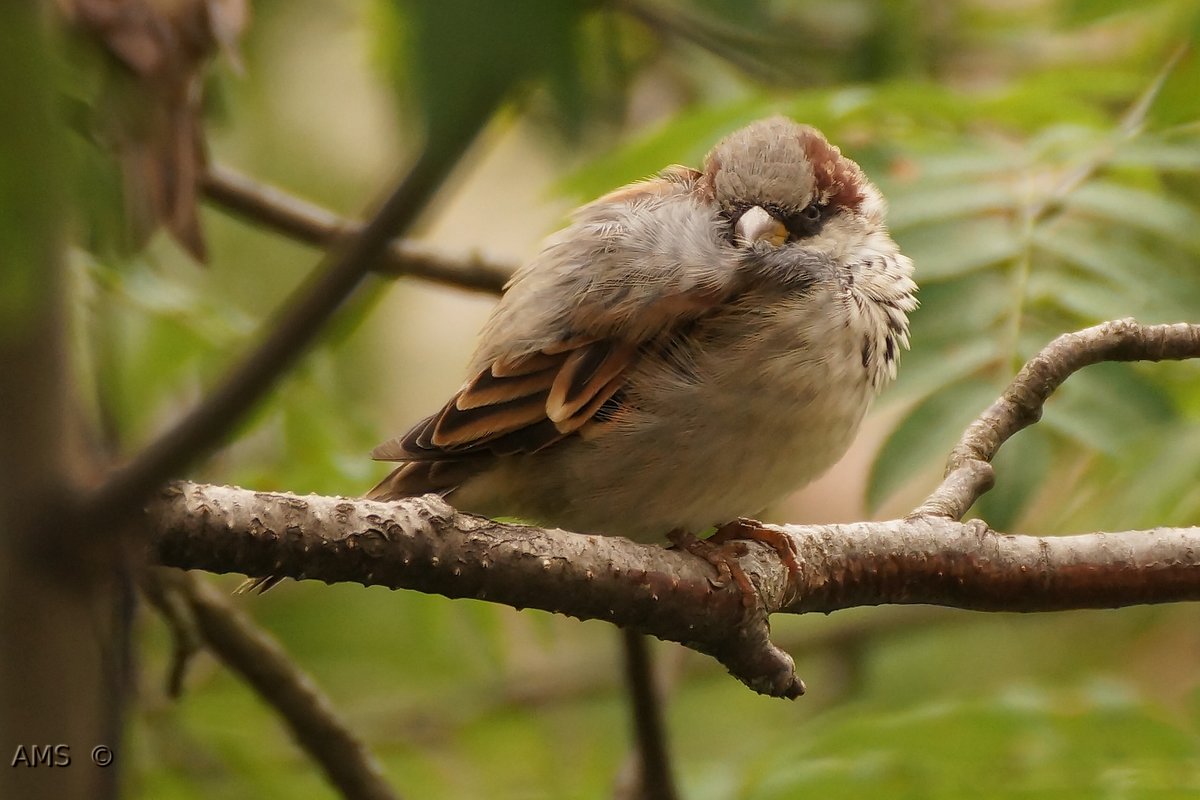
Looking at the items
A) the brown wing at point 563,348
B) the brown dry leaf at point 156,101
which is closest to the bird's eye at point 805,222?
the brown wing at point 563,348

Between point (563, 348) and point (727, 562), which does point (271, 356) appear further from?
point (563, 348)

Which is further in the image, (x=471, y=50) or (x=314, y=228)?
(x=314, y=228)

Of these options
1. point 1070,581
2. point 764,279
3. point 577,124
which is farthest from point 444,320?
point 577,124

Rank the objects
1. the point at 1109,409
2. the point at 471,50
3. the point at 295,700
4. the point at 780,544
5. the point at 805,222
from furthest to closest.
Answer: the point at 805,222 < the point at 295,700 < the point at 1109,409 < the point at 780,544 < the point at 471,50

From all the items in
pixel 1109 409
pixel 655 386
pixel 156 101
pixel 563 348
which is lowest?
pixel 1109 409

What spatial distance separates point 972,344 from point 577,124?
2.06 metres

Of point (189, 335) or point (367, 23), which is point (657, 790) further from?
point (367, 23)

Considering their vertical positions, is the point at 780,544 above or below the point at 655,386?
below

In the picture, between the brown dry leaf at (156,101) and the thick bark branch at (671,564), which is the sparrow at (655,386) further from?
the brown dry leaf at (156,101)

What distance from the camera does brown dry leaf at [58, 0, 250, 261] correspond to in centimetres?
283

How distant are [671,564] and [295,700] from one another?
1.18 m

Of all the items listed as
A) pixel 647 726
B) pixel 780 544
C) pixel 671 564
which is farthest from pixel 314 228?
pixel 671 564

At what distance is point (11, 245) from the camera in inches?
29.5

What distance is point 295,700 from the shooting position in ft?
9.58
